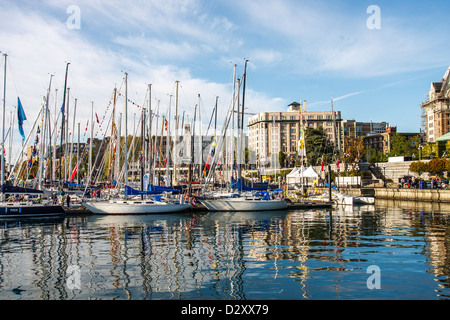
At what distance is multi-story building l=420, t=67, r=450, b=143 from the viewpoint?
12550 centimetres

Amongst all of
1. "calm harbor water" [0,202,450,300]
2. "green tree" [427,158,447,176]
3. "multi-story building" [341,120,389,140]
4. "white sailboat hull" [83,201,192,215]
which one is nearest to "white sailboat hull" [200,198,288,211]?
"white sailboat hull" [83,201,192,215]

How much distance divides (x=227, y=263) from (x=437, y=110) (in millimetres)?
134388

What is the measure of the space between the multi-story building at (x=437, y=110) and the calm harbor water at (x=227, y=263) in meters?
113

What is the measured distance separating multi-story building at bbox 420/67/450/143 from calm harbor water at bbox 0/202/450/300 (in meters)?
113

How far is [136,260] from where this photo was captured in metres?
17.6

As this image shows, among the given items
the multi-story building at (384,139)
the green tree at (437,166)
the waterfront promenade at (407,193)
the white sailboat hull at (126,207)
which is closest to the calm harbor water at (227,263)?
the white sailboat hull at (126,207)

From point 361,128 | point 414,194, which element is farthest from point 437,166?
point 361,128

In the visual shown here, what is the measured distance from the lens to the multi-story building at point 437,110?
126 meters

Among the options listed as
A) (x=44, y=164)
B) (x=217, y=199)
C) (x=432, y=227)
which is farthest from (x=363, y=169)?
(x=44, y=164)

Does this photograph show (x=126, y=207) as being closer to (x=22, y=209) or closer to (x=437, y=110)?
(x=22, y=209)

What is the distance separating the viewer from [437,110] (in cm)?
12731

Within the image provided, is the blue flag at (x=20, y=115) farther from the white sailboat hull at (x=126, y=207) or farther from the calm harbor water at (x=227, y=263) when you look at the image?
the calm harbor water at (x=227, y=263)
